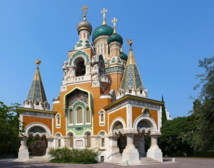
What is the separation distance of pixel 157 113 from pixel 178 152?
11.6 m

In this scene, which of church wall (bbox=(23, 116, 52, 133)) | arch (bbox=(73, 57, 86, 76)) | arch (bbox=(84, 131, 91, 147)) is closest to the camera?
arch (bbox=(84, 131, 91, 147))

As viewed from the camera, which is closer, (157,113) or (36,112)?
(157,113)

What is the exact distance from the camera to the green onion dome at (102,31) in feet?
99.7

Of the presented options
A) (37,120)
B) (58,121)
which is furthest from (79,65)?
(37,120)

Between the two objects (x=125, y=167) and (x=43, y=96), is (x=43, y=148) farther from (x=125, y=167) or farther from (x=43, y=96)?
(x=125, y=167)

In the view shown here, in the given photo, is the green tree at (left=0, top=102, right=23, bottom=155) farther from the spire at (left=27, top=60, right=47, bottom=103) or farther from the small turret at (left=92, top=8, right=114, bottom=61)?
the small turret at (left=92, top=8, right=114, bottom=61)

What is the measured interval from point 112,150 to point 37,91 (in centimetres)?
1051

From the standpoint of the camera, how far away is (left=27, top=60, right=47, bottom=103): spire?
23206 millimetres

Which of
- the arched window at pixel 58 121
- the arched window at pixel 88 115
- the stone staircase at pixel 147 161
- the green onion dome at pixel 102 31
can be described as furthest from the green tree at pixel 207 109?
the green onion dome at pixel 102 31

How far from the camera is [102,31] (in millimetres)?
30438

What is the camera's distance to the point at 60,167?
1458cm

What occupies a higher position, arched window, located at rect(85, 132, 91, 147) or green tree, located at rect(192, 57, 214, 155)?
green tree, located at rect(192, 57, 214, 155)

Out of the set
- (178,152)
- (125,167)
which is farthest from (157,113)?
(178,152)

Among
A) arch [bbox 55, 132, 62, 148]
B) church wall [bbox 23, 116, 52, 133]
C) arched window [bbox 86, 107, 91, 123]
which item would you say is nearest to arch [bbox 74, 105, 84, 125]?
arched window [bbox 86, 107, 91, 123]
